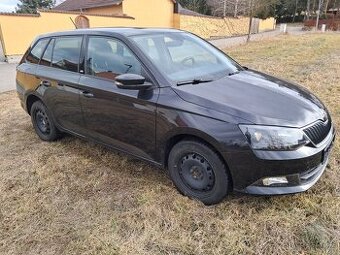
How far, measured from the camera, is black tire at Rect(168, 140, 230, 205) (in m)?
2.86

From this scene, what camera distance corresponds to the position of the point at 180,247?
2609 millimetres

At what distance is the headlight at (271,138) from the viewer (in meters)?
2.62

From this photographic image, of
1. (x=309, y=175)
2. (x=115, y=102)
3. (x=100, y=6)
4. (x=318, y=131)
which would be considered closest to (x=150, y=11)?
(x=100, y=6)

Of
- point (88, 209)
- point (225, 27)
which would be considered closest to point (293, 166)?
point (88, 209)

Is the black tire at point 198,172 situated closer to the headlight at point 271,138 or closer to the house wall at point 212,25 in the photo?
the headlight at point 271,138

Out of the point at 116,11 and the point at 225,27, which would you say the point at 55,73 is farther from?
the point at 225,27

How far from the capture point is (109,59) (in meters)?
3.62

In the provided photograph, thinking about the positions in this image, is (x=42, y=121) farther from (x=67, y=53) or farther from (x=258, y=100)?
(x=258, y=100)

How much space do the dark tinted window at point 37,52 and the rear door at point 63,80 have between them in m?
0.12

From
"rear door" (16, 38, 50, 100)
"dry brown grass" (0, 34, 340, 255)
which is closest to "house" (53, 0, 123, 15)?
"rear door" (16, 38, 50, 100)

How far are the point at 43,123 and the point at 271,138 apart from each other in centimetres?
343

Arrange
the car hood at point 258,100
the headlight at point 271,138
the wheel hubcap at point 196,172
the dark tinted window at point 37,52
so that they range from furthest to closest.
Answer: the dark tinted window at point 37,52
the wheel hubcap at point 196,172
the car hood at point 258,100
the headlight at point 271,138

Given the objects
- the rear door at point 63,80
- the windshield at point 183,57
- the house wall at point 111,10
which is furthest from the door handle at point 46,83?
the house wall at point 111,10

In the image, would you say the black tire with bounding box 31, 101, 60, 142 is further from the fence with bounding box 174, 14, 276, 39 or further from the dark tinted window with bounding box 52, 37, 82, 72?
the fence with bounding box 174, 14, 276, 39
